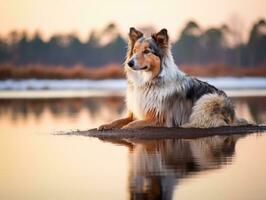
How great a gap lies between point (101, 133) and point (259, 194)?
3825 mm

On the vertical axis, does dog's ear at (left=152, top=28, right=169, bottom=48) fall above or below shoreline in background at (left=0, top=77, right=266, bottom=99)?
below

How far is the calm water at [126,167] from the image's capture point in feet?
14.8

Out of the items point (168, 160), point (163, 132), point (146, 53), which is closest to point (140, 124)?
point (163, 132)

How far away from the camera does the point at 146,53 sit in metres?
8.03

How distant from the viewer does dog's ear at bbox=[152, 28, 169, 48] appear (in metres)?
8.00

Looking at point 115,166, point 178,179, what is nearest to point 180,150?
point 115,166

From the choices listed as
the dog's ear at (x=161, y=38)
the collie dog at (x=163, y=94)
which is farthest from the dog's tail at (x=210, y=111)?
the dog's ear at (x=161, y=38)

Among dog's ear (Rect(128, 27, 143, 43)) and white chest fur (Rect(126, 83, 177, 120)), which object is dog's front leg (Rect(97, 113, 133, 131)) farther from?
dog's ear (Rect(128, 27, 143, 43))

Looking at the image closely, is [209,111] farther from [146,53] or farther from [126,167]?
[126,167]

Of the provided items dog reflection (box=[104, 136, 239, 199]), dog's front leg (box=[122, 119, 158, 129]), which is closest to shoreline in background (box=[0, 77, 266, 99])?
dog's front leg (box=[122, 119, 158, 129])

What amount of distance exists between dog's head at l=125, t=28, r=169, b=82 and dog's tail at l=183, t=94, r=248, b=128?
60 cm

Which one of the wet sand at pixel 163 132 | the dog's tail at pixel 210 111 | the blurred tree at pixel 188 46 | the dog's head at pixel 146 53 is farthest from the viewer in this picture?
the blurred tree at pixel 188 46

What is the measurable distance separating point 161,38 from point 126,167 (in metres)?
2.83

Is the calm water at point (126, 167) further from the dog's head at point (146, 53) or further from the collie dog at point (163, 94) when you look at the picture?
the dog's head at point (146, 53)
